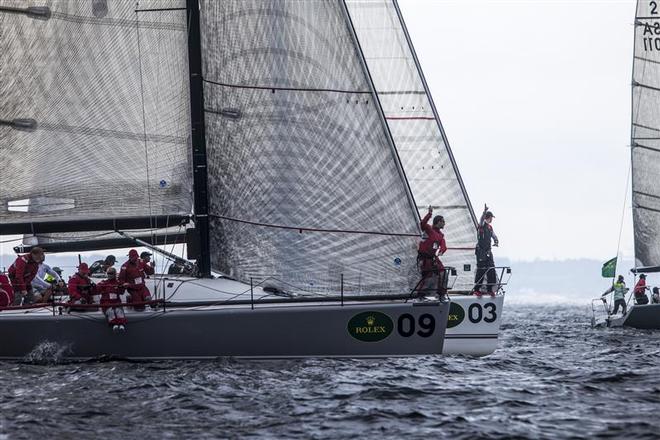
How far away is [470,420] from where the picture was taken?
37.2 feet

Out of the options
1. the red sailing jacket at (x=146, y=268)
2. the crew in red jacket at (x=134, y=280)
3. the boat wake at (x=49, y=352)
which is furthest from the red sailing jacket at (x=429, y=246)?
the boat wake at (x=49, y=352)

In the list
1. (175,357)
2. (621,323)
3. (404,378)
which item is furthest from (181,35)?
(621,323)

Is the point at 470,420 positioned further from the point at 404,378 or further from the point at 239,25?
the point at 239,25

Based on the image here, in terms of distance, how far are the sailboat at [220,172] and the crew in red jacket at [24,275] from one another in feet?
1.76

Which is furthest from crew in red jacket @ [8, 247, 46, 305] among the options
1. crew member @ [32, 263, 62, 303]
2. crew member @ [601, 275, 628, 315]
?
crew member @ [601, 275, 628, 315]

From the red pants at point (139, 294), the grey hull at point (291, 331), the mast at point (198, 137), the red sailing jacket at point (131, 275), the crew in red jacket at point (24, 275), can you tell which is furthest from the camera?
the crew in red jacket at point (24, 275)

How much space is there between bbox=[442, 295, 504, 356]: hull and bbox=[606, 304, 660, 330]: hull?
10856 mm

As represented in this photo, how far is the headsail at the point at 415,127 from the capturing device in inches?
806

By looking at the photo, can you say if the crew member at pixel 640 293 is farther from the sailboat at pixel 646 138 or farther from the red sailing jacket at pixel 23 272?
the red sailing jacket at pixel 23 272

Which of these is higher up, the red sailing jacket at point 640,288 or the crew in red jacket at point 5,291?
the crew in red jacket at point 5,291

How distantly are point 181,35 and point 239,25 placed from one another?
98 centimetres

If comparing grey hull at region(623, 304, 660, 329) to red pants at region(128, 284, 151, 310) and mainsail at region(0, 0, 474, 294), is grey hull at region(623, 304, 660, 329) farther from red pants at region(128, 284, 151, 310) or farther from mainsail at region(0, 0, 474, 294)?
red pants at region(128, 284, 151, 310)

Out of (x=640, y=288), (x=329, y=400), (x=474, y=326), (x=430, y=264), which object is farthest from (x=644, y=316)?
(x=329, y=400)

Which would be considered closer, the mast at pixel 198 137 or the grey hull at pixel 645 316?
the mast at pixel 198 137
